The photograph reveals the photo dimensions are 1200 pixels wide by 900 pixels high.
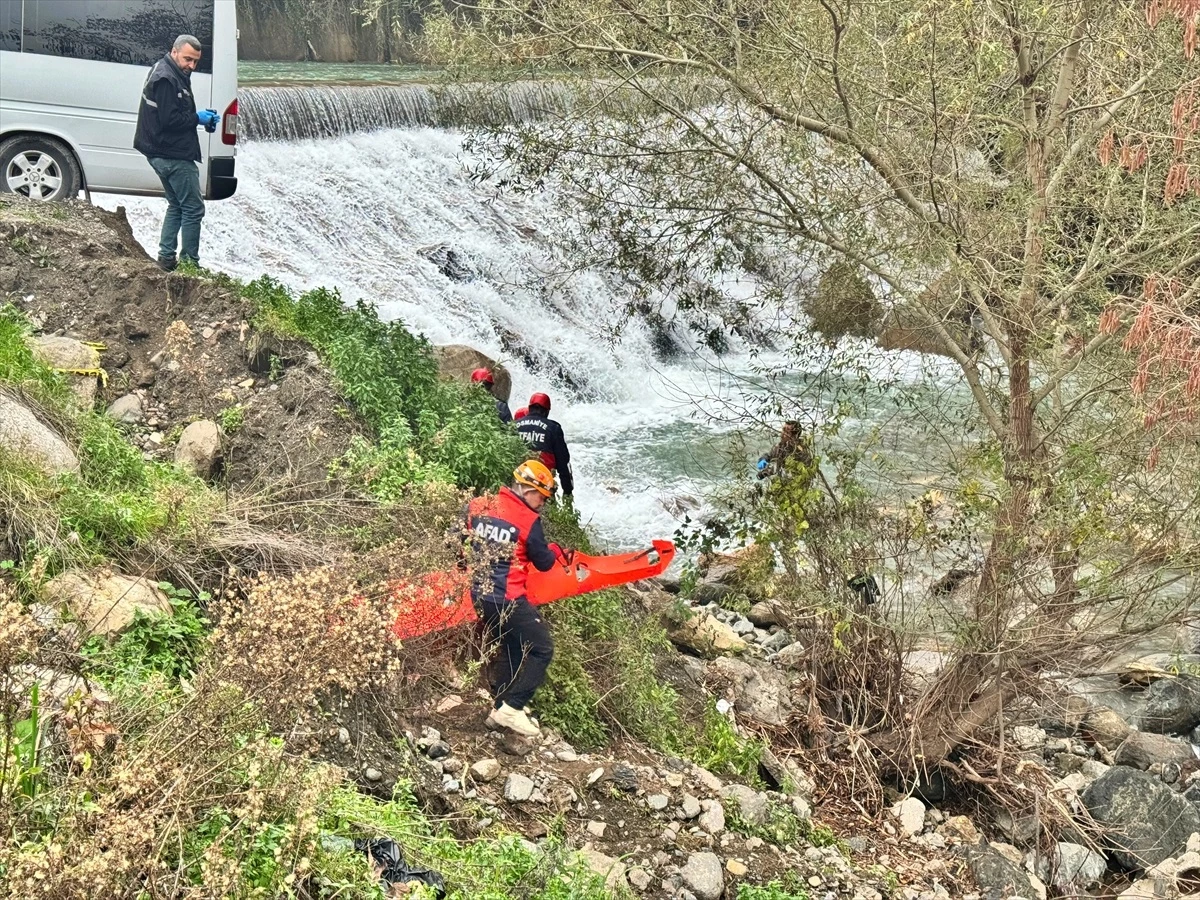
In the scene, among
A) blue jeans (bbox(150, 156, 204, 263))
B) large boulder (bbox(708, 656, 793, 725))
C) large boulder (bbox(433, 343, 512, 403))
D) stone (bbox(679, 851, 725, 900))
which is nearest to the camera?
stone (bbox(679, 851, 725, 900))

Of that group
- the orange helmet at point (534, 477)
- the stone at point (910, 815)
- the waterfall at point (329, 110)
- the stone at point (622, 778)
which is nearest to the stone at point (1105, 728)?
the stone at point (910, 815)

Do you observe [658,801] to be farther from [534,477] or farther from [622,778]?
[534,477]

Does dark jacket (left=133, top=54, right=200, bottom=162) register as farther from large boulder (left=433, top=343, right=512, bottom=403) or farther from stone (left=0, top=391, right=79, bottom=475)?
stone (left=0, top=391, right=79, bottom=475)

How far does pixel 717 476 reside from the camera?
474 inches

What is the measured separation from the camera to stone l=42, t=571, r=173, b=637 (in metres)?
5.24

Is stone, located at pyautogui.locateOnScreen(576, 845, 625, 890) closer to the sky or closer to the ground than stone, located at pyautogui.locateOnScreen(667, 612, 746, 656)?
closer to the sky

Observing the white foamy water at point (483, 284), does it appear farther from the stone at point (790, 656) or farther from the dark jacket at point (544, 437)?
the dark jacket at point (544, 437)

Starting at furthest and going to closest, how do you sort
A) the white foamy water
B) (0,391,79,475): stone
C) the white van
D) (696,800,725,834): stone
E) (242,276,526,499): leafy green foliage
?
the white foamy water → the white van → (242,276,526,499): leafy green foliage → (0,391,79,475): stone → (696,800,725,834): stone

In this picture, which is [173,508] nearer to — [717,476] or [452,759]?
[452,759]

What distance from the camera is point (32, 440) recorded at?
6449mm

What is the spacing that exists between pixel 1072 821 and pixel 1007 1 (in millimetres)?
4842

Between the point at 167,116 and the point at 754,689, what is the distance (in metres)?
6.13

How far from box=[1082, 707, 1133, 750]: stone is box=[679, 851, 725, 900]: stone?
458 cm

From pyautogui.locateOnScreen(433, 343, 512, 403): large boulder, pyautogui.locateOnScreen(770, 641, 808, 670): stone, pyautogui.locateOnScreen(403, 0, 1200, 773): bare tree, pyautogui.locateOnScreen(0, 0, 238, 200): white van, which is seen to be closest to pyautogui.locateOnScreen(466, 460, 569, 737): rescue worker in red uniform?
pyautogui.locateOnScreen(403, 0, 1200, 773): bare tree
